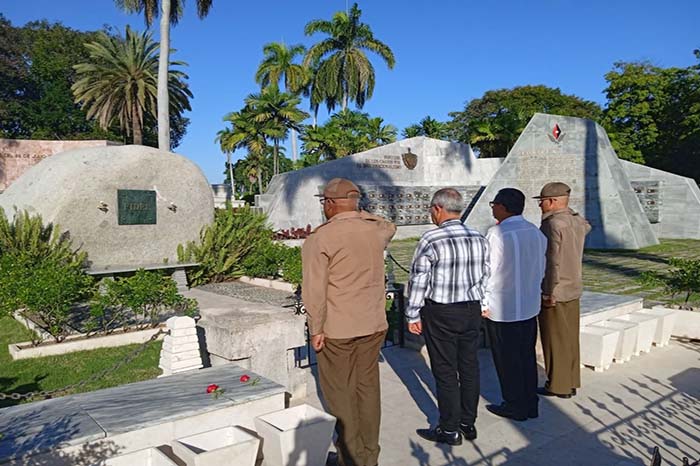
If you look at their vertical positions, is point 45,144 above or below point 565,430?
above

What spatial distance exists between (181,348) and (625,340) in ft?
14.2

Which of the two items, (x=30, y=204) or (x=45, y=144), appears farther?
(x=45, y=144)

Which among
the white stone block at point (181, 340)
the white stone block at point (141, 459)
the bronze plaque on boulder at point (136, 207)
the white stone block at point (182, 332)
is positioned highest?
the bronze plaque on boulder at point (136, 207)

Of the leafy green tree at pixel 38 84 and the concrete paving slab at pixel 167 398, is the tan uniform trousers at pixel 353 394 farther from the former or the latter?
the leafy green tree at pixel 38 84

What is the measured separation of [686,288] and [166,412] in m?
7.14

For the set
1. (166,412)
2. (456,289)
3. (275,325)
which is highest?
(456,289)

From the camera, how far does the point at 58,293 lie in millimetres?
6191

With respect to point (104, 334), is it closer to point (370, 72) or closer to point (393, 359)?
point (393, 359)

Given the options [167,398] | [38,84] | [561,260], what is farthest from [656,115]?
[38,84]

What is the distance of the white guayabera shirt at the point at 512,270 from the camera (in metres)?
4.08

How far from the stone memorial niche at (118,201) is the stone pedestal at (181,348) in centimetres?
559

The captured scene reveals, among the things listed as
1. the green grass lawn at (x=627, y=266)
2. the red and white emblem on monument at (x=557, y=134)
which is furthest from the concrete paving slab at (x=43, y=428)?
the red and white emblem on monument at (x=557, y=134)

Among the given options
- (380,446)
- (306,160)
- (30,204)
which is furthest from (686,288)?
(306,160)

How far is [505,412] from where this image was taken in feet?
13.5
